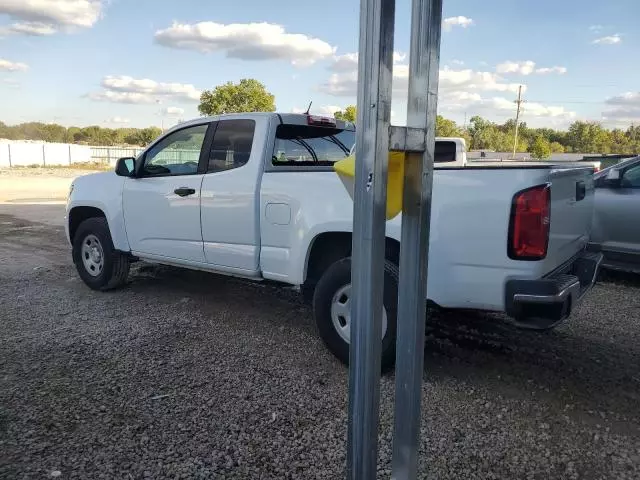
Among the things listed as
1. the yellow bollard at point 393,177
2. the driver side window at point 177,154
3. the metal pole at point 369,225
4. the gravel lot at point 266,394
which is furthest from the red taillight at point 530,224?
the driver side window at point 177,154

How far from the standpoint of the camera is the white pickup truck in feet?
10.6

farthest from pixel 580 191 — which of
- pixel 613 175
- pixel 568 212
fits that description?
pixel 613 175

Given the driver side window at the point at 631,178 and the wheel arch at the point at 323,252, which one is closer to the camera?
the wheel arch at the point at 323,252

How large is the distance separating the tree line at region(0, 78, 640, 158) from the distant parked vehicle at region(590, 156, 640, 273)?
16.4 meters

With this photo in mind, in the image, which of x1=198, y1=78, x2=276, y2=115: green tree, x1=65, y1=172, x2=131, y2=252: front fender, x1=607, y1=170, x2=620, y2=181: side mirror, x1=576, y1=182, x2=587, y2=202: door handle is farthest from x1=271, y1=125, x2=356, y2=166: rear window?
x1=198, y1=78, x2=276, y2=115: green tree

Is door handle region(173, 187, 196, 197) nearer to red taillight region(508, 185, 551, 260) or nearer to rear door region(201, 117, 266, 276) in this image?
rear door region(201, 117, 266, 276)

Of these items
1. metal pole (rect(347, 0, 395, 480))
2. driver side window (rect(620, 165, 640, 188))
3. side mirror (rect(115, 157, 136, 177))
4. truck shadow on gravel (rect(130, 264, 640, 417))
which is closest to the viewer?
metal pole (rect(347, 0, 395, 480))

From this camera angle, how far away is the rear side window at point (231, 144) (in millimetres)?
4766

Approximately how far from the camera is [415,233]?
5.88 feet

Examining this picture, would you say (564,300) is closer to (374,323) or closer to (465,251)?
(465,251)

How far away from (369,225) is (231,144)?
3.50m

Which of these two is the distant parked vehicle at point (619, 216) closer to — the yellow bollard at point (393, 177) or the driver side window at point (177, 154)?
the driver side window at point (177, 154)

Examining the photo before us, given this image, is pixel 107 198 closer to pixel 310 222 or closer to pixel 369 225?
pixel 310 222

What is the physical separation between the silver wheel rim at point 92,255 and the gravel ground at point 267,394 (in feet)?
1.60
